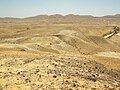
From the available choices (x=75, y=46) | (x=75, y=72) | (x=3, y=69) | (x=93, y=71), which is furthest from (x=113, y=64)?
(x=75, y=46)

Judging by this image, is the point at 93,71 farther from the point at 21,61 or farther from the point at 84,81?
the point at 21,61

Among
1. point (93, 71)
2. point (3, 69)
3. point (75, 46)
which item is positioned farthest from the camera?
point (75, 46)

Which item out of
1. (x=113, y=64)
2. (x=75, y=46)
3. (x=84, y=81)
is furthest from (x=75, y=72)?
(x=75, y=46)

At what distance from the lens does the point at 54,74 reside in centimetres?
1669

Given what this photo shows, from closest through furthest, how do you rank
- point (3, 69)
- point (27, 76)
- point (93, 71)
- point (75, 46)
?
point (27, 76)
point (3, 69)
point (93, 71)
point (75, 46)

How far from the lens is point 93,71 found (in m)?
19.2

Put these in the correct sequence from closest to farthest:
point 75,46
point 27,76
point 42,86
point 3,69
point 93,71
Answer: point 42,86 → point 27,76 → point 3,69 → point 93,71 → point 75,46

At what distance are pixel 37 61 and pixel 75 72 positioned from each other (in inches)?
117

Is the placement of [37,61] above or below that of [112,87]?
above

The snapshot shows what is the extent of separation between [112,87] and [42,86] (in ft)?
14.6

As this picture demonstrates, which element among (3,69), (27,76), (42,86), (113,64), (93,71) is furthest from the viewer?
(113,64)

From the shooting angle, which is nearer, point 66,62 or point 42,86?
point 42,86

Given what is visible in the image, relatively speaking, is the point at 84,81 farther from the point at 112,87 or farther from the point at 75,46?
the point at 75,46

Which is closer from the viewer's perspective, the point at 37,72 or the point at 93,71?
the point at 37,72
